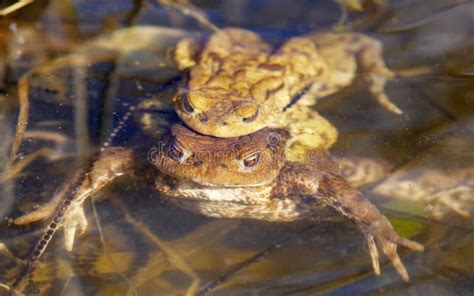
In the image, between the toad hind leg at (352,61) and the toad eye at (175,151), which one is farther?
the toad hind leg at (352,61)

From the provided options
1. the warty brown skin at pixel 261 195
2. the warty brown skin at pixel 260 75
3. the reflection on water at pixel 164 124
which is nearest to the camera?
the reflection on water at pixel 164 124

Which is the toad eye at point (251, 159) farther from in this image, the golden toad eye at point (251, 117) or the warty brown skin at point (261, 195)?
the golden toad eye at point (251, 117)

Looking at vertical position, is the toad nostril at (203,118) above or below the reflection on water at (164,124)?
above

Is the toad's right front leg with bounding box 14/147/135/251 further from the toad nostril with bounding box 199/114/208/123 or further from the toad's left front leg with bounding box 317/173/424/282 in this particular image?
the toad's left front leg with bounding box 317/173/424/282

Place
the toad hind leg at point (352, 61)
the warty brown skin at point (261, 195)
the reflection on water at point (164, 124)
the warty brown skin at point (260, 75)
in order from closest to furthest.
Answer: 1. the reflection on water at point (164, 124)
2. the warty brown skin at point (261, 195)
3. the warty brown skin at point (260, 75)
4. the toad hind leg at point (352, 61)

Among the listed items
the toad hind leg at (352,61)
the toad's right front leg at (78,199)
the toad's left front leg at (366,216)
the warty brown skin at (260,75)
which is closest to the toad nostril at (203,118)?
the warty brown skin at (260,75)

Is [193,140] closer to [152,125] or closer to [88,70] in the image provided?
[152,125]

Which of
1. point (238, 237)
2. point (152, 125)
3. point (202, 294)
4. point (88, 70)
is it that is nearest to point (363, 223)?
point (238, 237)
